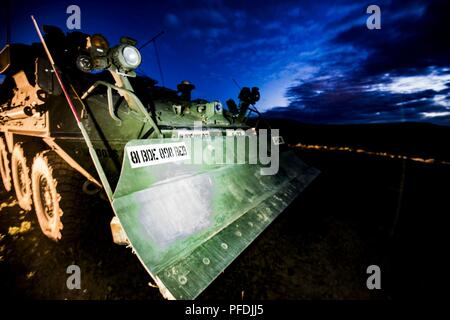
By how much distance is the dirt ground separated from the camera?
2.65 meters

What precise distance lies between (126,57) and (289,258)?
3.55 metres

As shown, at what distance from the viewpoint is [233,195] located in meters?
3.30

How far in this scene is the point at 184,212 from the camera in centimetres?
247

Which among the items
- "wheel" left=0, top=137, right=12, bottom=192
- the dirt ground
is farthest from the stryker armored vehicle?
"wheel" left=0, top=137, right=12, bottom=192

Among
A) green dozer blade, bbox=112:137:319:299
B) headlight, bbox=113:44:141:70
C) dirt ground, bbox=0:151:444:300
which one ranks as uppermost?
headlight, bbox=113:44:141:70

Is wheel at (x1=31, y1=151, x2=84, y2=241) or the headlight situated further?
wheel at (x1=31, y1=151, x2=84, y2=241)

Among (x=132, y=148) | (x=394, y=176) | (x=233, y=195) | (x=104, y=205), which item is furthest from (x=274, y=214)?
(x=394, y=176)

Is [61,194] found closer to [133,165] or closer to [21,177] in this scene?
[133,165]

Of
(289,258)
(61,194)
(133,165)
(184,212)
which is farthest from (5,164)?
(289,258)

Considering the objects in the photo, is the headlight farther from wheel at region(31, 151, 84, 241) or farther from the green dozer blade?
wheel at region(31, 151, 84, 241)

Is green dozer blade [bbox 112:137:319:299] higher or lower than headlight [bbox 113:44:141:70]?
lower

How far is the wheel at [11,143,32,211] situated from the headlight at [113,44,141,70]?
370cm

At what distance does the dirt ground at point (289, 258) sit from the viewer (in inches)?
104

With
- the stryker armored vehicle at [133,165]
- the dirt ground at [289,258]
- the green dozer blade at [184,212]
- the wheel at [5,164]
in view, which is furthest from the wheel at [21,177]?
the green dozer blade at [184,212]
